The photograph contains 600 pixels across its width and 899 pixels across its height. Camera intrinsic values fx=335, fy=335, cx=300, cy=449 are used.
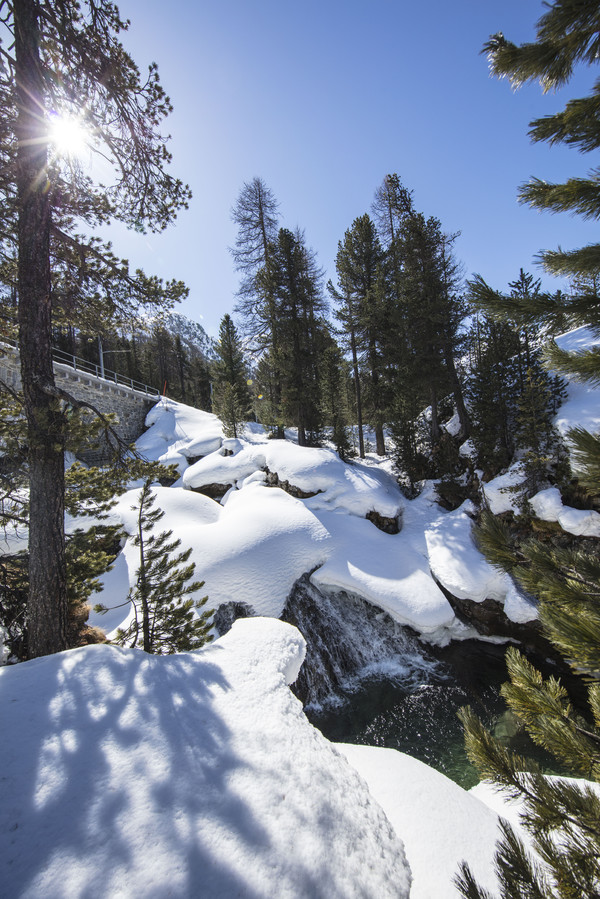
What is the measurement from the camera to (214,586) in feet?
29.9

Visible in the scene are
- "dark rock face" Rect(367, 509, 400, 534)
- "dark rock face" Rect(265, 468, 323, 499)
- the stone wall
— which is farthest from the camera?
the stone wall

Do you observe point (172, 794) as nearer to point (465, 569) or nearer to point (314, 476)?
point (465, 569)

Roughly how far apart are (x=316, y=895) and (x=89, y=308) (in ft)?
23.7

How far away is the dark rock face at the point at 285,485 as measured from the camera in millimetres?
13766

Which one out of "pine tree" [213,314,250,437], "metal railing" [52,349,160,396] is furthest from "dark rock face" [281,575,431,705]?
"metal railing" [52,349,160,396]

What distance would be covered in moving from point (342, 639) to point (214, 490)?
9.00 meters

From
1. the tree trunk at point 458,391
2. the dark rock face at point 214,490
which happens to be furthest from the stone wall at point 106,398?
the tree trunk at point 458,391

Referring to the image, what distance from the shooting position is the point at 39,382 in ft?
15.1

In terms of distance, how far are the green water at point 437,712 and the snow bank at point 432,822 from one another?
2079mm

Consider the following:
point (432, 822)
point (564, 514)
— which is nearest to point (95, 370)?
point (564, 514)

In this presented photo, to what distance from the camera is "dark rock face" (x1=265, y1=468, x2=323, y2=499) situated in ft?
45.2

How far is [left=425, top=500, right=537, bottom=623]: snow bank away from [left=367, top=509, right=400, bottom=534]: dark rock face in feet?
4.55

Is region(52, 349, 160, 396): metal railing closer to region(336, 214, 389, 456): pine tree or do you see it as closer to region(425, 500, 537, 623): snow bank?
region(336, 214, 389, 456): pine tree

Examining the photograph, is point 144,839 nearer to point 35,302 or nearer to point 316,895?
point 316,895
